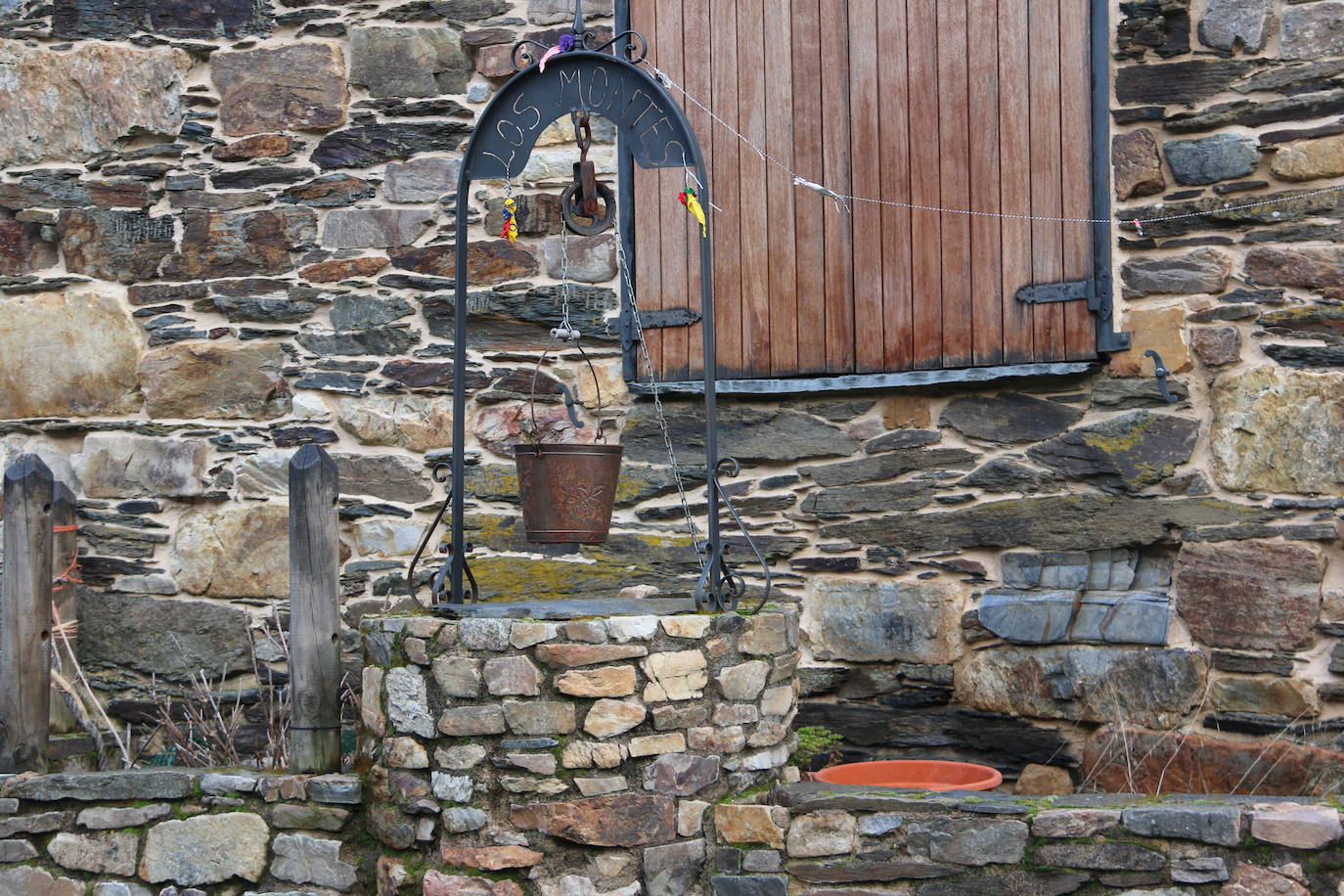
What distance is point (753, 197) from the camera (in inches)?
186

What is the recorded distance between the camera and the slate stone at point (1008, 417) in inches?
173

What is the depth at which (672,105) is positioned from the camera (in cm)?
373

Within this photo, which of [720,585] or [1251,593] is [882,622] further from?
[1251,593]

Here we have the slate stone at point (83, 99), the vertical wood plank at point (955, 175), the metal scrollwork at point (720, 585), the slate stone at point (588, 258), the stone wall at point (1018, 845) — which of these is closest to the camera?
the stone wall at point (1018, 845)

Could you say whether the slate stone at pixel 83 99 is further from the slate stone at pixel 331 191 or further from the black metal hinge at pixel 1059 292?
the black metal hinge at pixel 1059 292

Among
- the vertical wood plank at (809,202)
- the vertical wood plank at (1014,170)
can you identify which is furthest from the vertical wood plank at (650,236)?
the vertical wood plank at (1014,170)

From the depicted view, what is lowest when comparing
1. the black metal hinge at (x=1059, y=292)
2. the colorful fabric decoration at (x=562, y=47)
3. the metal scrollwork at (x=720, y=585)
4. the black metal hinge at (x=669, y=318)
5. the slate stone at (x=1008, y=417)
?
the metal scrollwork at (x=720, y=585)

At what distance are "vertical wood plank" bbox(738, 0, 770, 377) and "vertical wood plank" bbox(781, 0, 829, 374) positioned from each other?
116mm

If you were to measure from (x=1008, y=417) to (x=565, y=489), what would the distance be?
5.27 feet

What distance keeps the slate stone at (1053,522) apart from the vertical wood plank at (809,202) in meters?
0.62

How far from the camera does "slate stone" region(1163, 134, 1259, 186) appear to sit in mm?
4230

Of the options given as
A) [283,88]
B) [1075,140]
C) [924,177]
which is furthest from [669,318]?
[283,88]

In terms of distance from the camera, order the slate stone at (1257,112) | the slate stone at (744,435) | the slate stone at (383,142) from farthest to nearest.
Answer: the slate stone at (383,142), the slate stone at (744,435), the slate stone at (1257,112)

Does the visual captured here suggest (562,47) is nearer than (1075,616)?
Yes
